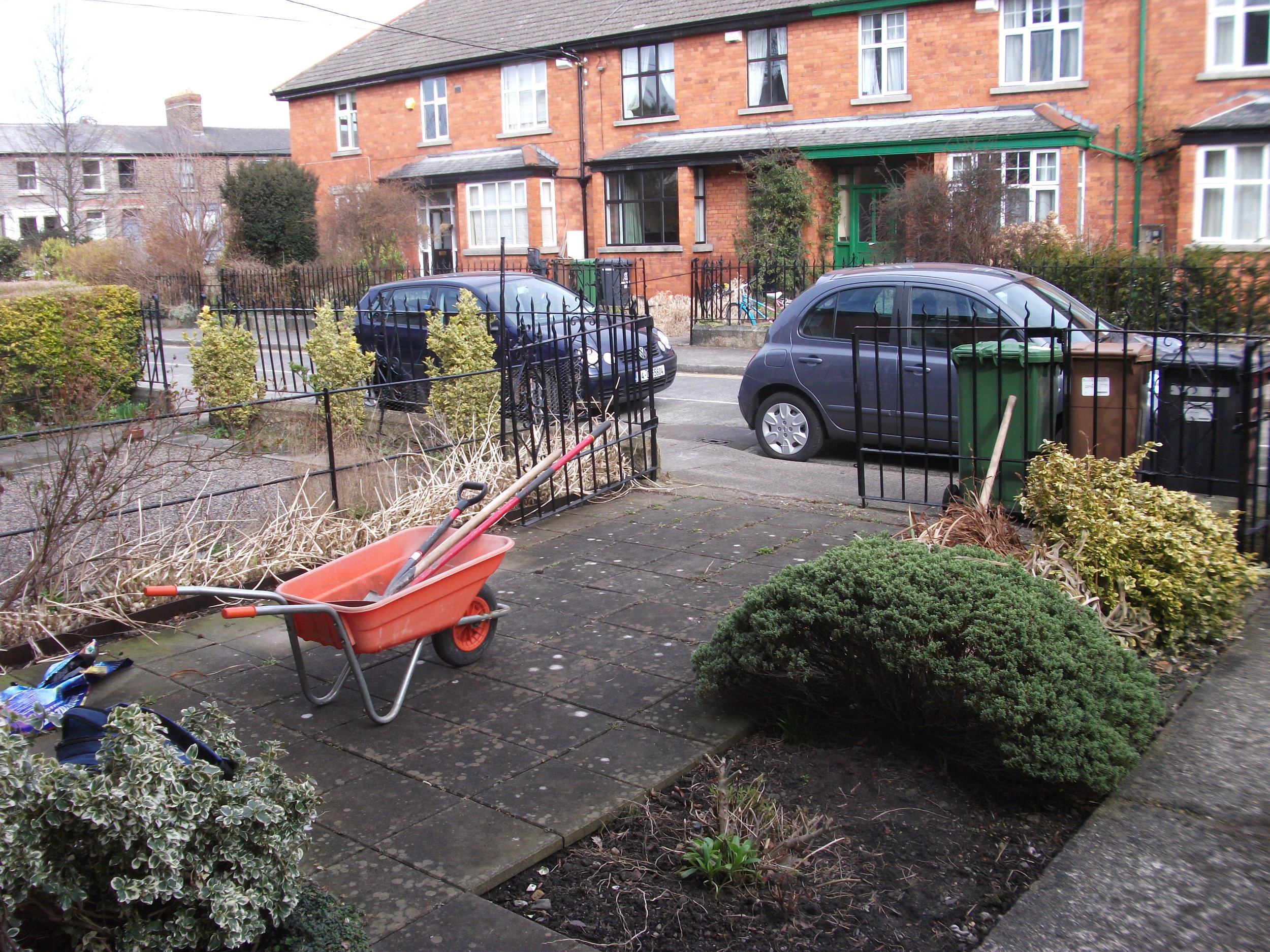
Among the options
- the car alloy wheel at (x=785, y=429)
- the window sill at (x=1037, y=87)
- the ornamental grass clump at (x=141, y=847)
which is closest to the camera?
the ornamental grass clump at (x=141, y=847)

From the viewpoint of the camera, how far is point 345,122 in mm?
34344

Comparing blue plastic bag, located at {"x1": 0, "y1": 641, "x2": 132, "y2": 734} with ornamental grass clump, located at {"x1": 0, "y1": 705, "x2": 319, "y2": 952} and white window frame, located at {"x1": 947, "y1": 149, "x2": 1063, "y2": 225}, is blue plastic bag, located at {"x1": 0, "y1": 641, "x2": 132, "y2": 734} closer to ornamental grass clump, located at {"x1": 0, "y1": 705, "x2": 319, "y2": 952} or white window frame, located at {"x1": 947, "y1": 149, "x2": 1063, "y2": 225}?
ornamental grass clump, located at {"x1": 0, "y1": 705, "x2": 319, "y2": 952}

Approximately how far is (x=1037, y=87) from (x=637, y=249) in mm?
10522

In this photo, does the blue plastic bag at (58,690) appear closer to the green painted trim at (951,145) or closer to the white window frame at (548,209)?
the green painted trim at (951,145)

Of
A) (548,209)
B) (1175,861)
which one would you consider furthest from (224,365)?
(548,209)

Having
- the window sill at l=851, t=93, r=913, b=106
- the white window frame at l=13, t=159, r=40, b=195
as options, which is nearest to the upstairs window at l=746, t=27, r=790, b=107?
the window sill at l=851, t=93, r=913, b=106

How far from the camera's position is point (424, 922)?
2922mm

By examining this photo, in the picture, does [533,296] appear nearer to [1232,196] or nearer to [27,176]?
[1232,196]

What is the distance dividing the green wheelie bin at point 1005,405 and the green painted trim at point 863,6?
18927 millimetres

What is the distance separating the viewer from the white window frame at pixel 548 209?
29484 millimetres

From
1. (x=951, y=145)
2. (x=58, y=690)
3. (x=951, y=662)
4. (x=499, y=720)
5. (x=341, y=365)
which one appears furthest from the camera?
(x=951, y=145)

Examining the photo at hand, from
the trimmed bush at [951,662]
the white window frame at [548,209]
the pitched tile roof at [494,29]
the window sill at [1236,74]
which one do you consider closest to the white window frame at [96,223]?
the pitched tile roof at [494,29]

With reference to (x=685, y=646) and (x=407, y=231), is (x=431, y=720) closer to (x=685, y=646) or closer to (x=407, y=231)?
(x=685, y=646)

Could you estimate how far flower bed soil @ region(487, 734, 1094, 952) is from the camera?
294 centimetres
